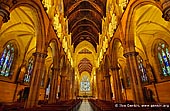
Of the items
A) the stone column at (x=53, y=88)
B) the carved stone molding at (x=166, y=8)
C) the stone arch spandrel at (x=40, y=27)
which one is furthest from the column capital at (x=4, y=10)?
the stone column at (x=53, y=88)

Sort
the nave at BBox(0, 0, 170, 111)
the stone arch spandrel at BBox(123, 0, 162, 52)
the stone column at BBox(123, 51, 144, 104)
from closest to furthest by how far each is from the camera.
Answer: the stone column at BBox(123, 51, 144, 104)
the nave at BBox(0, 0, 170, 111)
the stone arch spandrel at BBox(123, 0, 162, 52)

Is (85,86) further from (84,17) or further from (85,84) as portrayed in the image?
(84,17)

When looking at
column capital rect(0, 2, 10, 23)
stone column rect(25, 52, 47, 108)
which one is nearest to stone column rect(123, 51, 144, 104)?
stone column rect(25, 52, 47, 108)

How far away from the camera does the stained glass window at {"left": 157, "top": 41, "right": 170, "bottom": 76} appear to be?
1517 cm

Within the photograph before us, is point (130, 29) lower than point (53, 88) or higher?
higher

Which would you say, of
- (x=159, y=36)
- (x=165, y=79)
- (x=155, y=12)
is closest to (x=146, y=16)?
(x=155, y=12)

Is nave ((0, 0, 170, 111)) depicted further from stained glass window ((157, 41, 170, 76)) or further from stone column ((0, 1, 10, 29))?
stone column ((0, 1, 10, 29))

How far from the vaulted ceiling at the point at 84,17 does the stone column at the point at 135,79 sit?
46.1 feet

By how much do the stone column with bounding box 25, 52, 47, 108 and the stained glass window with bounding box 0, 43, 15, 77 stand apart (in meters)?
9.22

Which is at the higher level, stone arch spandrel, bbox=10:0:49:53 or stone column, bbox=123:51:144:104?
stone arch spandrel, bbox=10:0:49:53

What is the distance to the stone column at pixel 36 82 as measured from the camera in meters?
7.74

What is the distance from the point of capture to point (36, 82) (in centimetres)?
827

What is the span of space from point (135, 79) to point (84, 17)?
20.2m

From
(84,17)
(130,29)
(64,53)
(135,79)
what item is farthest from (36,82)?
(84,17)
